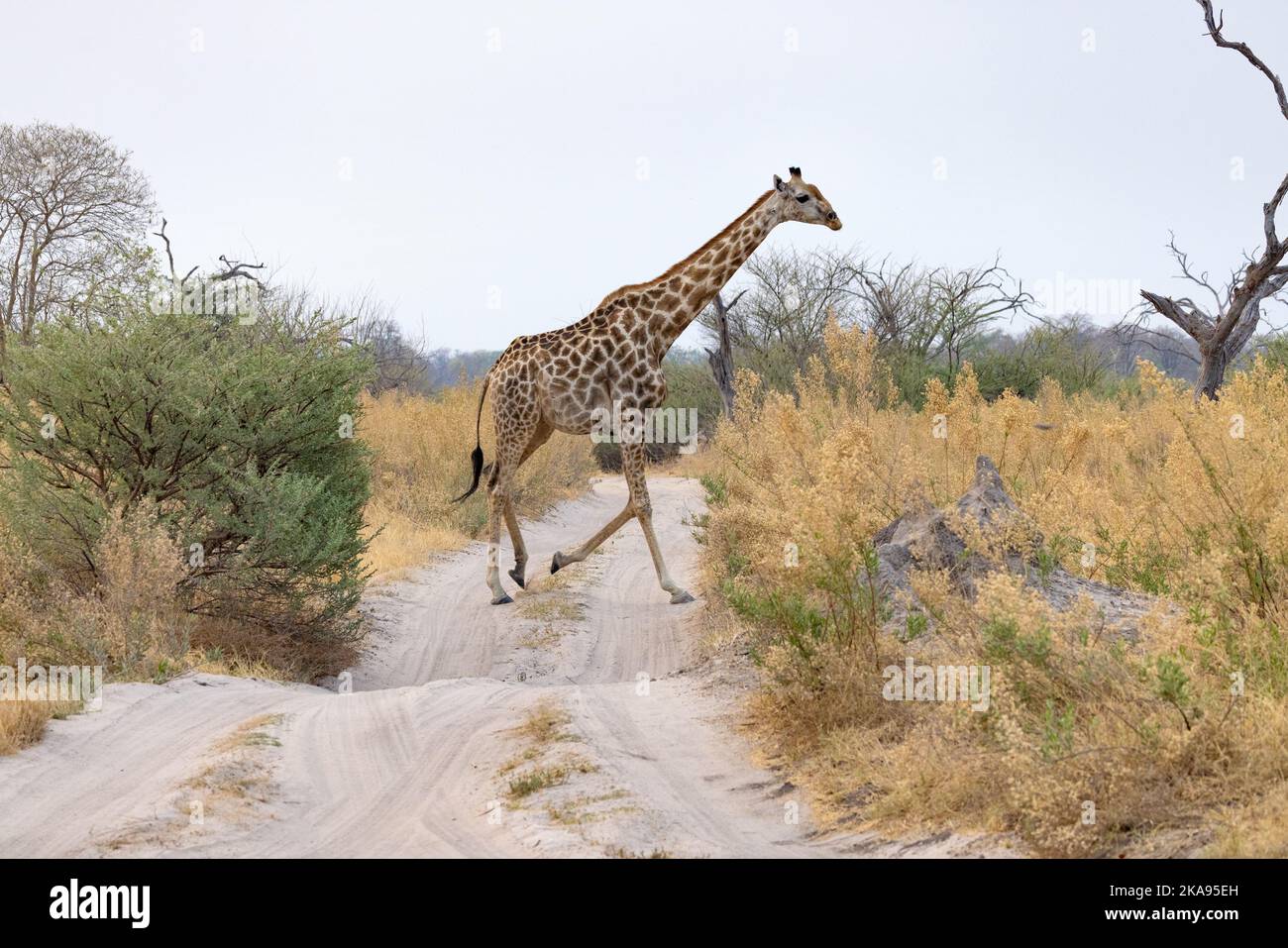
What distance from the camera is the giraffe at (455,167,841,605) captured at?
966cm

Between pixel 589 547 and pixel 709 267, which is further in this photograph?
pixel 589 547

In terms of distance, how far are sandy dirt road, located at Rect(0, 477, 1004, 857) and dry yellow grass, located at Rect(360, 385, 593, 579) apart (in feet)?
15.4

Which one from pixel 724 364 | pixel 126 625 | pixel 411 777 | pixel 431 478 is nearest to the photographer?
pixel 411 777

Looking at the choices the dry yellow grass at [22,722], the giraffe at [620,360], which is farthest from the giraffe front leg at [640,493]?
the dry yellow grass at [22,722]

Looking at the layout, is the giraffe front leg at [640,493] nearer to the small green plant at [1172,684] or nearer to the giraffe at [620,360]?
the giraffe at [620,360]

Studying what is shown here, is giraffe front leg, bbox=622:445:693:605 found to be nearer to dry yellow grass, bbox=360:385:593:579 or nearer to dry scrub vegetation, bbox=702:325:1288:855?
dry scrub vegetation, bbox=702:325:1288:855

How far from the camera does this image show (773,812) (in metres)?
4.81

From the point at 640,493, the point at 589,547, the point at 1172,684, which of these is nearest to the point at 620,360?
the point at 640,493

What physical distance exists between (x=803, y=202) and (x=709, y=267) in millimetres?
919

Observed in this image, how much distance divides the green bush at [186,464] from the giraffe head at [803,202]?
12.6ft

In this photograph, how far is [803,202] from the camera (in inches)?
384

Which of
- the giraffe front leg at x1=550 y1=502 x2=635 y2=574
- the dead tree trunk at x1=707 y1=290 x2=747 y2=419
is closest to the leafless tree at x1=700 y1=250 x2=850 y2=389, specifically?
the dead tree trunk at x1=707 y1=290 x2=747 y2=419

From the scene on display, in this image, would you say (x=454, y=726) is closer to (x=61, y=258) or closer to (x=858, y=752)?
(x=858, y=752)

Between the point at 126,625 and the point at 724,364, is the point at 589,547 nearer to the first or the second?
the point at 126,625
